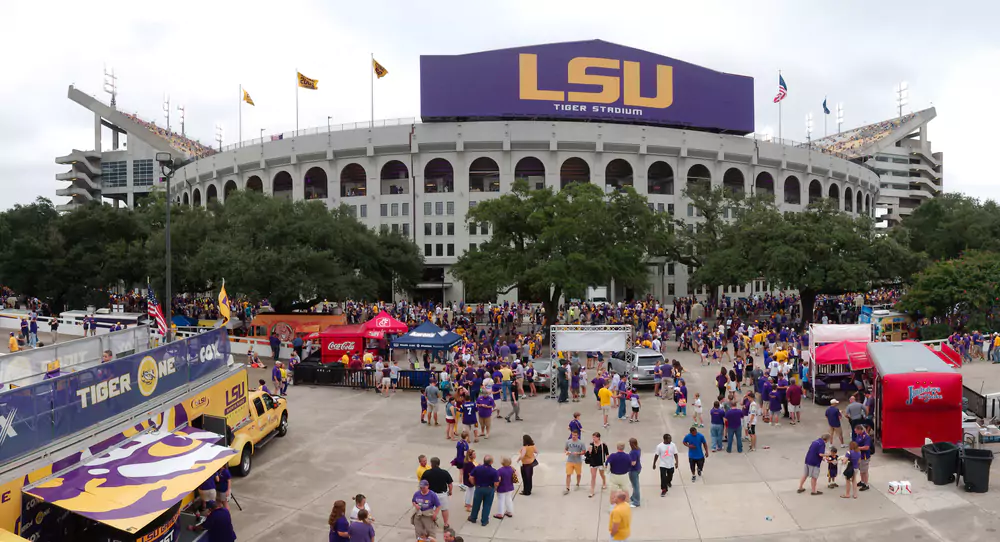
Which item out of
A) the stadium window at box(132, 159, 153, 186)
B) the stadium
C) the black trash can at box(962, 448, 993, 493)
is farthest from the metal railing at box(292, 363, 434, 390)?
the stadium window at box(132, 159, 153, 186)

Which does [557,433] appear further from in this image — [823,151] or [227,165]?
[823,151]

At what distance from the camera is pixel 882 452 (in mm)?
14898

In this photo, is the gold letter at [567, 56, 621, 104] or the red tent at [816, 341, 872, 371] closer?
the red tent at [816, 341, 872, 371]

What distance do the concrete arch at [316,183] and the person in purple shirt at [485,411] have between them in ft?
178

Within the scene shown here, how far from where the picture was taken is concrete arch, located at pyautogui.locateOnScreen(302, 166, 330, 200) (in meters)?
68.7

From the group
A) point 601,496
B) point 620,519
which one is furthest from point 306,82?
point 620,519

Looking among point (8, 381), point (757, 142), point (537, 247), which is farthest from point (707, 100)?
point (8, 381)

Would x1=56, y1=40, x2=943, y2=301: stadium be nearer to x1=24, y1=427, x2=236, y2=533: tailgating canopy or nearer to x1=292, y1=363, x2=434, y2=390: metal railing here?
x1=292, y1=363, x2=434, y2=390: metal railing

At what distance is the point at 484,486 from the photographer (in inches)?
443

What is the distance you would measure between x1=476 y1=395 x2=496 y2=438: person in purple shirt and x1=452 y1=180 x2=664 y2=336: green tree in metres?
17.0

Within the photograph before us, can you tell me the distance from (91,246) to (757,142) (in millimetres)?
64411

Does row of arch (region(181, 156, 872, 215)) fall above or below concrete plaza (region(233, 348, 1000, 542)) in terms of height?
above

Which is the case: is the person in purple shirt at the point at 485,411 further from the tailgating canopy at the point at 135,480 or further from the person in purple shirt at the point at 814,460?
the person in purple shirt at the point at 814,460

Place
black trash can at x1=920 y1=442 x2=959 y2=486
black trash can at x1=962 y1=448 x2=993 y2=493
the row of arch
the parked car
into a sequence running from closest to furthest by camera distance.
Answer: black trash can at x1=962 y1=448 x2=993 y2=493 < black trash can at x1=920 y1=442 x2=959 y2=486 < the parked car < the row of arch
